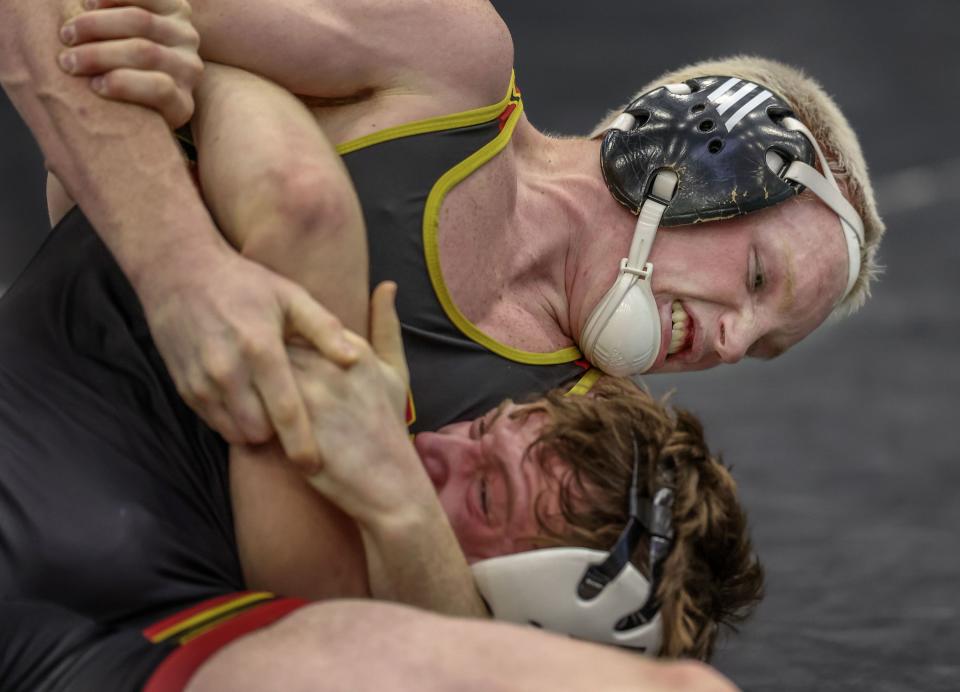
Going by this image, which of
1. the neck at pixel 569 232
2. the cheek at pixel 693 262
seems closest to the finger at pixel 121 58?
the neck at pixel 569 232

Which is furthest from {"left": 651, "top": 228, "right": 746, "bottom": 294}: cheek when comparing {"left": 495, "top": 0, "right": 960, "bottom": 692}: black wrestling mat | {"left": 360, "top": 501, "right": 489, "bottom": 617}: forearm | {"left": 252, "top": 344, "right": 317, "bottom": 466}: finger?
{"left": 252, "top": 344, "right": 317, "bottom": 466}: finger

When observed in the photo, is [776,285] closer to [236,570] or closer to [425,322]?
[425,322]

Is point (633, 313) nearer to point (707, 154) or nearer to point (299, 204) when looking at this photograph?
point (707, 154)

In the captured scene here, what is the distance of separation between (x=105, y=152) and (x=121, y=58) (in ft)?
0.53

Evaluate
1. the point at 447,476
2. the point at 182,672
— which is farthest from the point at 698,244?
the point at 182,672

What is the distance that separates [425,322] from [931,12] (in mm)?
6113

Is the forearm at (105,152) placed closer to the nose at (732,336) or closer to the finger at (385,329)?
the finger at (385,329)

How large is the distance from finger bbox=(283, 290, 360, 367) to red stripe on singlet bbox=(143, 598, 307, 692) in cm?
41

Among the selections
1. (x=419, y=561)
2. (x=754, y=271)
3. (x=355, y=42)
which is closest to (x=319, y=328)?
(x=419, y=561)

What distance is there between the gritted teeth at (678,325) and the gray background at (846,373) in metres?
0.80

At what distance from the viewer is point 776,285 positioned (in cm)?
334

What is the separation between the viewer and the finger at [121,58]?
7.88 feet

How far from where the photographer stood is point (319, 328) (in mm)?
2211

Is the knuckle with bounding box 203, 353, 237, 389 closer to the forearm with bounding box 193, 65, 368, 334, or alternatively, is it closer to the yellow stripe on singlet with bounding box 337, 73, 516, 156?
the forearm with bounding box 193, 65, 368, 334
